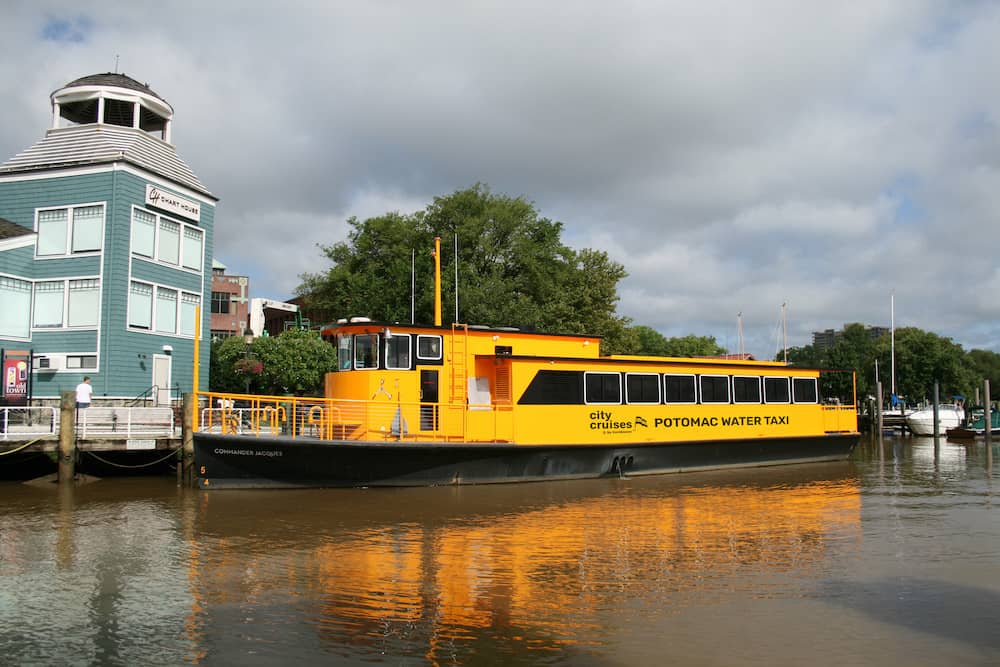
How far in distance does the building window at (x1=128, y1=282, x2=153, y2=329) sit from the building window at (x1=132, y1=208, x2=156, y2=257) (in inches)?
41.4

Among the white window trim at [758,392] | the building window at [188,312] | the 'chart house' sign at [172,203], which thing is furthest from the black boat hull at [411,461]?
the 'chart house' sign at [172,203]

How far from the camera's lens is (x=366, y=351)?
1706cm

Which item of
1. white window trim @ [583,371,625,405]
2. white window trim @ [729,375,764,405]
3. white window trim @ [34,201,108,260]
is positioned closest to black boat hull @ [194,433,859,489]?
white window trim @ [583,371,625,405]

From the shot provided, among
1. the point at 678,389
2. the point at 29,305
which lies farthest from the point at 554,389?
the point at 29,305

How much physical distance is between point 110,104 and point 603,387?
60.7ft

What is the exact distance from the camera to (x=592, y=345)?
1988cm

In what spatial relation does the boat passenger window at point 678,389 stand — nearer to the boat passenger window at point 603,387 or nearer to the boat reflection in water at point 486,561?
the boat passenger window at point 603,387

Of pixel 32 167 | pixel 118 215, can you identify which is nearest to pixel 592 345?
pixel 118 215

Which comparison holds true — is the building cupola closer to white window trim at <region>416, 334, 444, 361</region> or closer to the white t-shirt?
the white t-shirt

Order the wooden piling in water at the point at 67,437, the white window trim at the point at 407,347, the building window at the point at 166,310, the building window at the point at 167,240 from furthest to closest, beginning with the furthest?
1. the building window at the point at 166,310
2. the building window at the point at 167,240
3. the wooden piling in water at the point at 67,437
4. the white window trim at the point at 407,347

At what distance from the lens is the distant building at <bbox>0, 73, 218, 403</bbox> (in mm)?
22969

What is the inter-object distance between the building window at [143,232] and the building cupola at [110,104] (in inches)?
123

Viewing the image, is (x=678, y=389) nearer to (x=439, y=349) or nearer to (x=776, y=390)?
(x=776, y=390)

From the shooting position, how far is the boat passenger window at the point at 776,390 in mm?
22000
